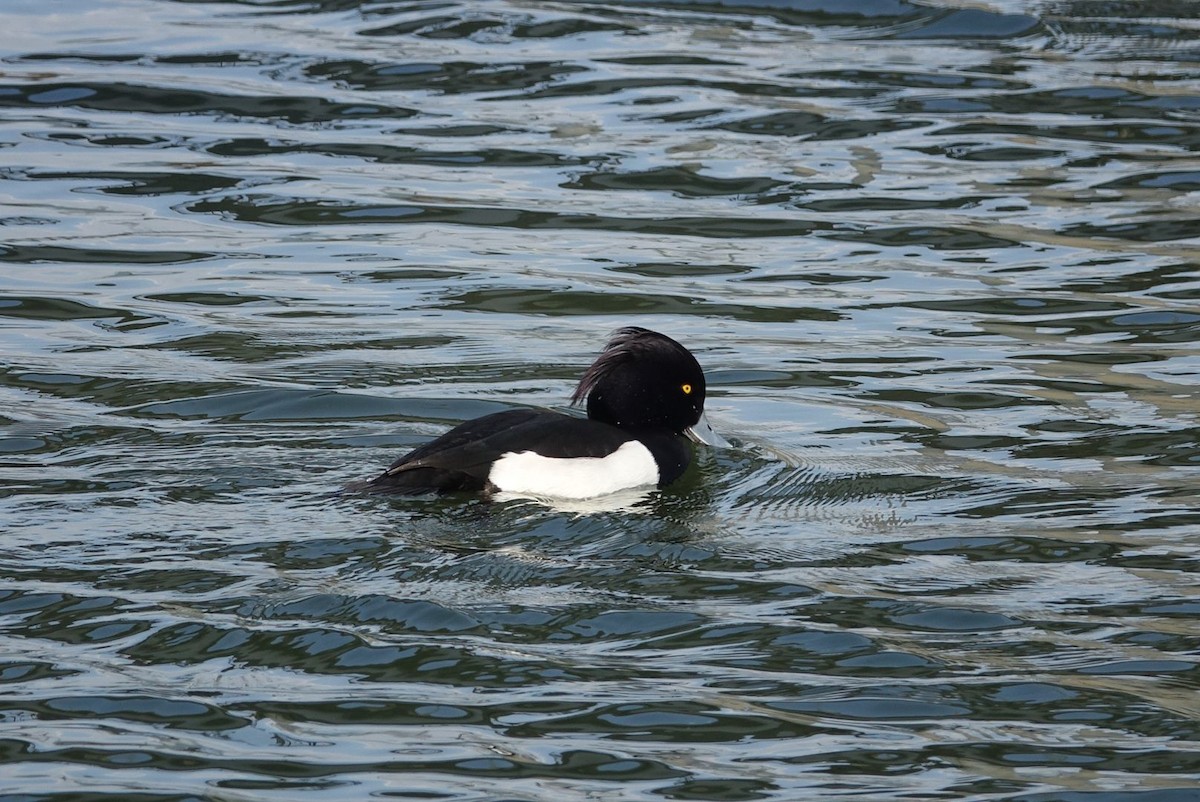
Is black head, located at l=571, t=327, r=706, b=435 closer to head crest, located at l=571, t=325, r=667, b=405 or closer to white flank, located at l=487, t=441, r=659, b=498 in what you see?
head crest, located at l=571, t=325, r=667, b=405

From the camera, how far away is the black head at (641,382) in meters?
7.79

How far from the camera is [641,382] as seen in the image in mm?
7848

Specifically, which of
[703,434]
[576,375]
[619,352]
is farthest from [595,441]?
[576,375]

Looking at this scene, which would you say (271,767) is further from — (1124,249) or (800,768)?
(1124,249)

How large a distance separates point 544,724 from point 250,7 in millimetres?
12869

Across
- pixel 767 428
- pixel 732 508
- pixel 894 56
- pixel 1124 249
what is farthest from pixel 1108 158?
pixel 732 508

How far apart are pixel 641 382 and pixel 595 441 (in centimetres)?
46

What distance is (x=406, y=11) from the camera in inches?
648

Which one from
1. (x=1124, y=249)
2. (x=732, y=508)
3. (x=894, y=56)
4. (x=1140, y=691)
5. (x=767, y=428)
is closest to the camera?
(x=1140, y=691)

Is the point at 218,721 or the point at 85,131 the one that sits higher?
the point at 85,131

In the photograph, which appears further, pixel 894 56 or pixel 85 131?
pixel 894 56

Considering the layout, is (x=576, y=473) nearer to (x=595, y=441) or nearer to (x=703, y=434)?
(x=595, y=441)

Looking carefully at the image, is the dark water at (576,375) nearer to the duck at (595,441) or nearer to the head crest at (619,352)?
the duck at (595,441)

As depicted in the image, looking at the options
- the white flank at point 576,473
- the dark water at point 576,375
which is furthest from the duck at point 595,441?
the dark water at point 576,375
